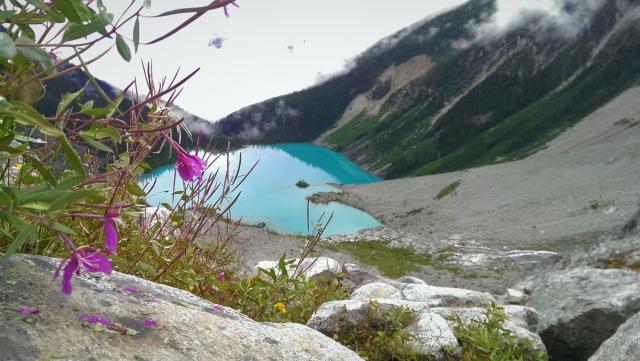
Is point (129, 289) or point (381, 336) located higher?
point (129, 289)

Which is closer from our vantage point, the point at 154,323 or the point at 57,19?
the point at 57,19

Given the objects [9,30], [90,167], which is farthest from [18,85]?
[90,167]

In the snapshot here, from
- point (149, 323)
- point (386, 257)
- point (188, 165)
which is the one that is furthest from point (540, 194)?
point (188, 165)

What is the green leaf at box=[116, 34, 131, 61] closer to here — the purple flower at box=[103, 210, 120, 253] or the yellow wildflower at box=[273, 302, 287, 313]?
the purple flower at box=[103, 210, 120, 253]

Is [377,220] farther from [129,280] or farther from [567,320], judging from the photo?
[129,280]

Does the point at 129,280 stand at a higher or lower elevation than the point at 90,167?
lower

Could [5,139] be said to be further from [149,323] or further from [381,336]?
[381,336]

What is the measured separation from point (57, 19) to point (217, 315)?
1816 mm

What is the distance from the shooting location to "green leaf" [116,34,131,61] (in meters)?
1.48

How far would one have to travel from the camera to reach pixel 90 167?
4.04 meters

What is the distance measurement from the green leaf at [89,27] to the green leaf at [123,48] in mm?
89

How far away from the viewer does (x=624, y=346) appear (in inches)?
200

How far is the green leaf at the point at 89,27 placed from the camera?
138 cm

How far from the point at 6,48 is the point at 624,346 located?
605 centimetres
